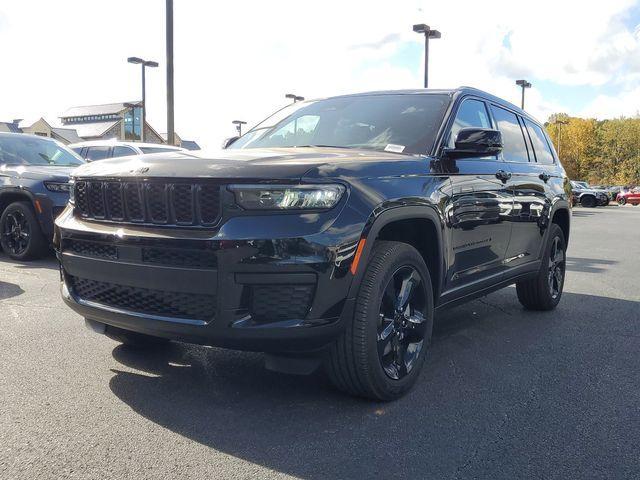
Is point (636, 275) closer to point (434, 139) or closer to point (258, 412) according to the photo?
point (434, 139)

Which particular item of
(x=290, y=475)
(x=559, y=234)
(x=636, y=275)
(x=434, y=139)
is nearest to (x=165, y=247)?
(x=290, y=475)

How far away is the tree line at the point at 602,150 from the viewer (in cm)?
8062

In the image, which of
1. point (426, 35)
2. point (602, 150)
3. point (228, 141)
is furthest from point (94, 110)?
point (228, 141)

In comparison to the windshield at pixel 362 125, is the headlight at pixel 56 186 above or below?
below

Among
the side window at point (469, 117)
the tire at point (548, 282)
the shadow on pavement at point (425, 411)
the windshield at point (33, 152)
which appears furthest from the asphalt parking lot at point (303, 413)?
the windshield at point (33, 152)

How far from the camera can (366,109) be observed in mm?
4469

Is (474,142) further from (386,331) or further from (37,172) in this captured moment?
(37,172)

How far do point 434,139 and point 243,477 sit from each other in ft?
7.69

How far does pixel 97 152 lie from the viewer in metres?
12.7

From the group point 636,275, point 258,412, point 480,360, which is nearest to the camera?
point 258,412

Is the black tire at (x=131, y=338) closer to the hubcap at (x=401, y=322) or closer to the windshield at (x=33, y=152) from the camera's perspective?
the hubcap at (x=401, y=322)

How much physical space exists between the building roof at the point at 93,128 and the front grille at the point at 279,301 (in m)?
68.0

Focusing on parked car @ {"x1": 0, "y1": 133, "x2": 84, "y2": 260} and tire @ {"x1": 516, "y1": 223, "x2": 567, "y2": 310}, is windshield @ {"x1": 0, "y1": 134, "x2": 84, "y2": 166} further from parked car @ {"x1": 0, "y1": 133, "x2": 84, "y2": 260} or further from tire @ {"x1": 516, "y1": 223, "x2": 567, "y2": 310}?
tire @ {"x1": 516, "y1": 223, "x2": 567, "y2": 310}

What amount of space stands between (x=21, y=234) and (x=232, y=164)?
5.85 meters
